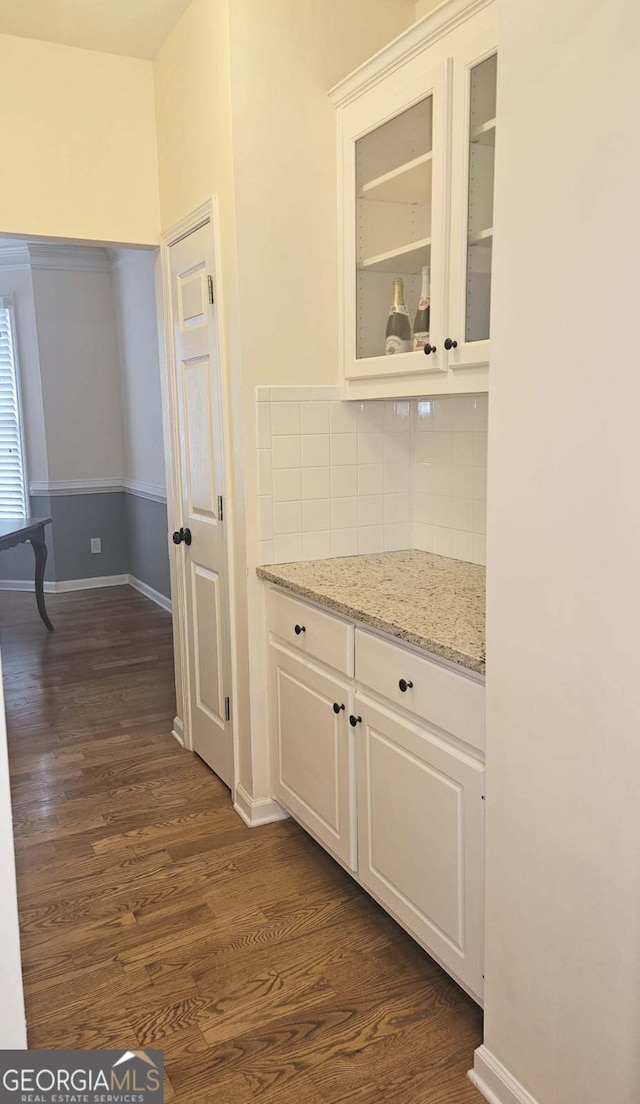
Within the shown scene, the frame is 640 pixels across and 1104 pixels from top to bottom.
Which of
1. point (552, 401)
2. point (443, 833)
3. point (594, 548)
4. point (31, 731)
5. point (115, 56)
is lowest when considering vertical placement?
point (31, 731)

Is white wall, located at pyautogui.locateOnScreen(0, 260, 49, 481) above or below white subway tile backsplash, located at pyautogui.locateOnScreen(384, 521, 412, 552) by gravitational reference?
above

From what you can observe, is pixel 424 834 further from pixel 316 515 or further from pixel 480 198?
pixel 480 198

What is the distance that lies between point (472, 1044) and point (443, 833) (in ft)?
1.55

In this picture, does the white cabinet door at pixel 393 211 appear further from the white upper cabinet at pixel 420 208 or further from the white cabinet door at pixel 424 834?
the white cabinet door at pixel 424 834

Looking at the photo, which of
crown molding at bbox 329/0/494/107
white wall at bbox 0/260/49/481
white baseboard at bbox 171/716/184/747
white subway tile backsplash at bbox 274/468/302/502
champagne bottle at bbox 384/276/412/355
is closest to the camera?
crown molding at bbox 329/0/494/107

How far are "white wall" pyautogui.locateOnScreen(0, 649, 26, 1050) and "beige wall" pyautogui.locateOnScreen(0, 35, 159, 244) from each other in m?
2.29

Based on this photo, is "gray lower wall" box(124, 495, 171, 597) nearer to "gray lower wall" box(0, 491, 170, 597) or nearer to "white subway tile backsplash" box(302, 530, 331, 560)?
"gray lower wall" box(0, 491, 170, 597)

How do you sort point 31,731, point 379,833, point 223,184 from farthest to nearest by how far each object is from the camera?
1. point 31,731
2. point 223,184
3. point 379,833

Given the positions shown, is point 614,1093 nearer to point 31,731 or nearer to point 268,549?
point 268,549

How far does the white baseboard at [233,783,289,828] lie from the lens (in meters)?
2.79

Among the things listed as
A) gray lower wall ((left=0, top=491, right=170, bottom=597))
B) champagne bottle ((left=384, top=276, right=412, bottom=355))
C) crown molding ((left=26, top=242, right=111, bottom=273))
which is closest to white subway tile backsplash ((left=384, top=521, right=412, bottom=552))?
champagne bottle ((left=384, top=276, right=412, bottom=355))

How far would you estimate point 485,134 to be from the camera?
196 centimetres

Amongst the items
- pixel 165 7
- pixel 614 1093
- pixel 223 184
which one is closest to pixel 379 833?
pixel 614 1093

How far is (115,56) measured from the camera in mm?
2961
